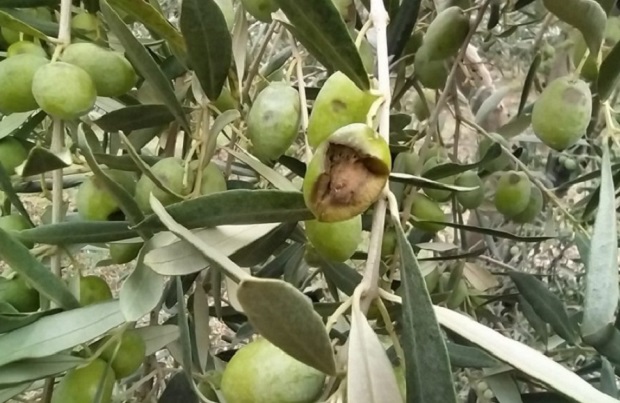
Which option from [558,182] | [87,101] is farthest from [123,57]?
[558,182]

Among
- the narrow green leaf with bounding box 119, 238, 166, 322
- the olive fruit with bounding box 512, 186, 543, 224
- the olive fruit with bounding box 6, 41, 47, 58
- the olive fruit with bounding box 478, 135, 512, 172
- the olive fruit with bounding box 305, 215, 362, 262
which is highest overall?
the olive fruit with bounding box 6, 41, 47, 58

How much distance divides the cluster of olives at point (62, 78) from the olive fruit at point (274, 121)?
0.09m

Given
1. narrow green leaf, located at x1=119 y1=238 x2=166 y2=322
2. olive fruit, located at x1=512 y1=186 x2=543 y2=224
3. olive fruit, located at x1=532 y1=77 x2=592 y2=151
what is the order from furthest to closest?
olive fruit, located at x1=512 y1=186 x2=543 y2=224, olive fruit, located at x1=532 y1=77 x2=592 y2=151, narrow green leaf, located at x1=119 y1=238 x2=166 y2=322

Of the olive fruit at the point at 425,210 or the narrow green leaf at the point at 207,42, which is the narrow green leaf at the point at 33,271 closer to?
the narrow green leaf at the point at 207,42

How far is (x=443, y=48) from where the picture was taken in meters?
0.64

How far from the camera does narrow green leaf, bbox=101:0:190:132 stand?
0.44m

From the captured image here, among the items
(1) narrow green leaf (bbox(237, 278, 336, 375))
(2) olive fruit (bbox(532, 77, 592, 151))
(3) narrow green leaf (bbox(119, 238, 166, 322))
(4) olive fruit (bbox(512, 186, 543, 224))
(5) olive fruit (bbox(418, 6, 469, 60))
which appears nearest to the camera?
(1) narrow green leaf (bbox(237, 278, 336, 375))

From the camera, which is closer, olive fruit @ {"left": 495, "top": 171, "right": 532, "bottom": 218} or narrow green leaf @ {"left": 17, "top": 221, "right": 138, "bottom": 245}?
narrow green leaf @ {"left": 17, "top": 221, "right": 138, "bottom": 245}

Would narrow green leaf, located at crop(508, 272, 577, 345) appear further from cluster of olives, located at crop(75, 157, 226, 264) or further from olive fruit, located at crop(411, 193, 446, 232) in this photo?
cluster of olives, located at crop(75, 157, 226, 264)

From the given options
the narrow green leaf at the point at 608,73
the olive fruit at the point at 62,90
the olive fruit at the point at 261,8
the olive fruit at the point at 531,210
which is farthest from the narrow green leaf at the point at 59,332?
the olive fruit at the point at 531,210

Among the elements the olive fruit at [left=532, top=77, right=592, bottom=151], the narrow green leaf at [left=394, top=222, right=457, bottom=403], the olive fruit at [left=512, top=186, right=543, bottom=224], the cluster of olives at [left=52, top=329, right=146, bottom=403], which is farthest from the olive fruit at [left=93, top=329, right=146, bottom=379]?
the olive fruit at [left=512, top=186, right=543, bottom=224]

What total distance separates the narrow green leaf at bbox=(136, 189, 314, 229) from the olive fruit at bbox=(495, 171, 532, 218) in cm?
39

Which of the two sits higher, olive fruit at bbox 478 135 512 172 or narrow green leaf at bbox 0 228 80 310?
narrow green leaf at bbox 0 228 80 310

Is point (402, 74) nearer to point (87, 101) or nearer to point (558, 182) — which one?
point (87, 101)
